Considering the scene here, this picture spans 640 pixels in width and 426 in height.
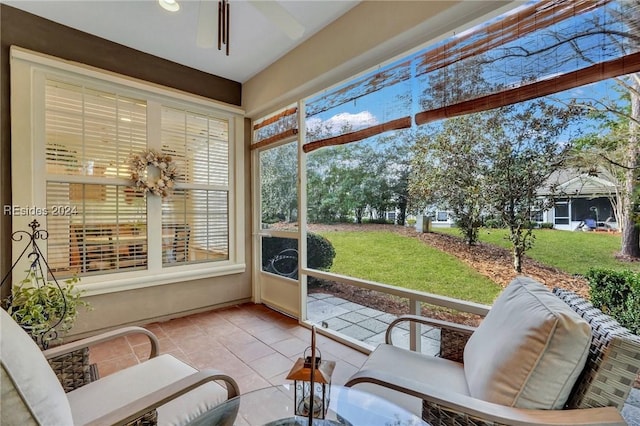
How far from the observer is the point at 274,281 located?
3.89 m

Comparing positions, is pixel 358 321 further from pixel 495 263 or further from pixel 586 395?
pixel 586 395

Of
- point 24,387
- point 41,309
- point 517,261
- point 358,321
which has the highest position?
point 517,261

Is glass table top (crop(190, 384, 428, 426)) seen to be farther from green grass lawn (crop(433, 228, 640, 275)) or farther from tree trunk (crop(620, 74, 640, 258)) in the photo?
tree trunk (crop(620, 74, 640, 258))

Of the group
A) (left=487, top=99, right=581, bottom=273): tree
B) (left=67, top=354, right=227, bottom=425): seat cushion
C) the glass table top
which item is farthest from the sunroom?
the glass table top

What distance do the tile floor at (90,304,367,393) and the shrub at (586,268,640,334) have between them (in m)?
1.69

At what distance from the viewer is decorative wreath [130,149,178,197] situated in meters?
3.20

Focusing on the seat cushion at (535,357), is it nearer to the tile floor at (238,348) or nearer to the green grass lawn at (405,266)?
the green grass lawn at (405,266)

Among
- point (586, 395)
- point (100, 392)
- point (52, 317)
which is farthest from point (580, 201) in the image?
point (52, 317)

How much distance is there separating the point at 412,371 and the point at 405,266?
1074 mm

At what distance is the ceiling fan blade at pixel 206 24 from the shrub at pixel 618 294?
2.81 m

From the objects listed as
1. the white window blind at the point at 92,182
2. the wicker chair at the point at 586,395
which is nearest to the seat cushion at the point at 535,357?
the wicker chair at the point at 586,395

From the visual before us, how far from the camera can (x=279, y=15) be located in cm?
195

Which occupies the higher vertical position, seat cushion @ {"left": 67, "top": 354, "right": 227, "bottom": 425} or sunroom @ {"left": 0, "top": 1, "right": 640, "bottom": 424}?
sunroom @ {"left": 0, "top": 1, "right": 640, "bottom": 424}

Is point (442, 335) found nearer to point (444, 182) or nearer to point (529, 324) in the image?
point (529, 324)
